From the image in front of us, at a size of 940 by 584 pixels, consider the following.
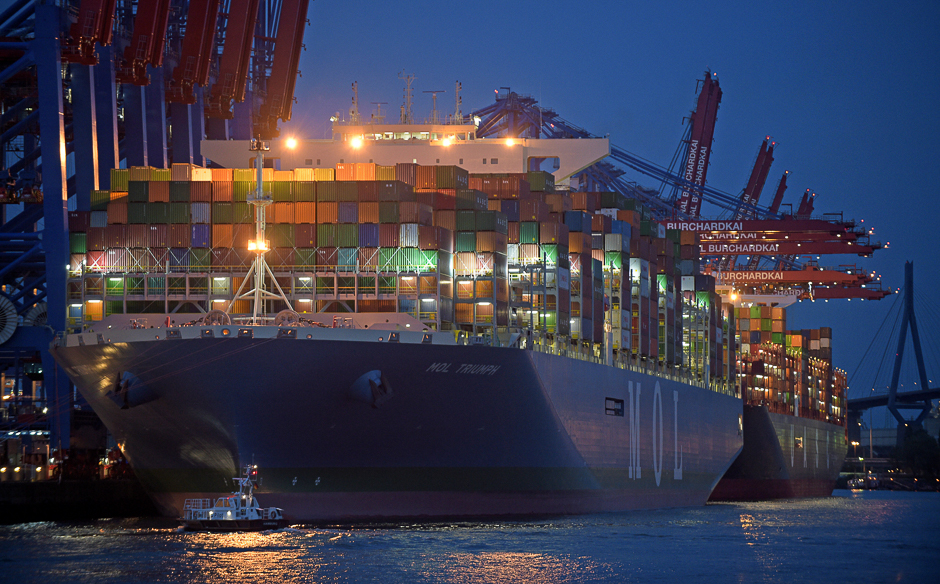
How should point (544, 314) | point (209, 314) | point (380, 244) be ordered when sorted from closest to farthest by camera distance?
point (209, 314), point (380, 244), point (544, 314)

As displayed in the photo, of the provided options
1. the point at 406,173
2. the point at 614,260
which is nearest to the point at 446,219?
the point at 406,173

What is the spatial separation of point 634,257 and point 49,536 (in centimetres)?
2456

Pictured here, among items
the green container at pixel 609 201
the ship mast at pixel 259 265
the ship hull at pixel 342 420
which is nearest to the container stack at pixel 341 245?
the ship mast at pixel 259 265

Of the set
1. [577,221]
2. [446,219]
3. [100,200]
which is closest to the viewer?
[446,219]

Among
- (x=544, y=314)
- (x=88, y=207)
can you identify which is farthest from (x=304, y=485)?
(x=88, y=207)

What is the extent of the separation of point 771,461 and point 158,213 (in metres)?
41.9

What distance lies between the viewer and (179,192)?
111 feet

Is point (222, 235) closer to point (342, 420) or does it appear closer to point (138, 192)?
point (138, 192)

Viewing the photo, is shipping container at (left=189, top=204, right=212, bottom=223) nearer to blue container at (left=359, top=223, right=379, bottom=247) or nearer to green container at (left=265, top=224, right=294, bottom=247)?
green container at (left=265, top=224, right=294, bottom=247)

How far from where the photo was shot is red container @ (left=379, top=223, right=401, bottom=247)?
33.1 meters

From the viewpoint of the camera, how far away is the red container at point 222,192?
33.8 meters

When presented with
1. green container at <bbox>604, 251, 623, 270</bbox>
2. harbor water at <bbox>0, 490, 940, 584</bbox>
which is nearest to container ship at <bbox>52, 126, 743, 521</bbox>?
harbor water at <bbox>0, 490, 940, 584</bbox>

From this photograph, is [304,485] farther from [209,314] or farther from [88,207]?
[88,207]

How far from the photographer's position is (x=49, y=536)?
105ft
